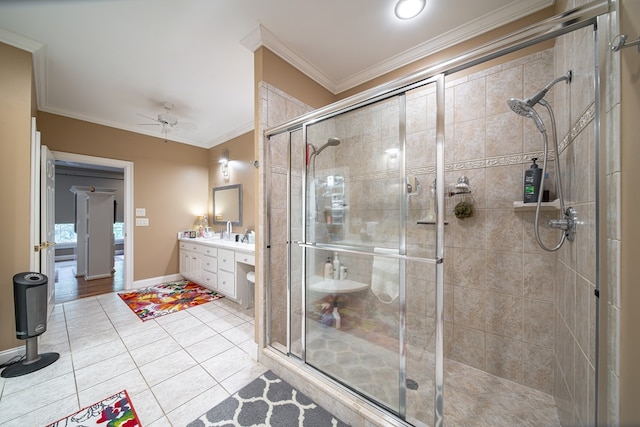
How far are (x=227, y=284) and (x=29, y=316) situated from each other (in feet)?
5.53

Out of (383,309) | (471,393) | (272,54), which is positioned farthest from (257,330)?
(272,54)

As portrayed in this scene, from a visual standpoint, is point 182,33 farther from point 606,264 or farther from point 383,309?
point 606,264

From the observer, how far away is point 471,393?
1507 mm

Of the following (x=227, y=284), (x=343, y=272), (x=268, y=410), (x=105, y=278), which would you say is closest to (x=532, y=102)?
(x=343, y=272)

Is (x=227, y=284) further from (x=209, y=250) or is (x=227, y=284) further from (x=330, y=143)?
(x=330, y=143)

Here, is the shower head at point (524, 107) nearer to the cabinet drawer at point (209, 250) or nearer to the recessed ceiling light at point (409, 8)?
the recessed ceiling light at point (409, 8)

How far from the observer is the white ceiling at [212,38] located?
5.32 ft

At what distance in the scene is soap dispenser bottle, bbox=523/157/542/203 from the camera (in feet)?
4.59

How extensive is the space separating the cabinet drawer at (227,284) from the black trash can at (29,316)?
1.57 metres

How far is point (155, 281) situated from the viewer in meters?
3.93

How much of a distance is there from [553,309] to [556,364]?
326 mm

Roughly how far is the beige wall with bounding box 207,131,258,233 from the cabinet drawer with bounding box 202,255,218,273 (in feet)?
2.28

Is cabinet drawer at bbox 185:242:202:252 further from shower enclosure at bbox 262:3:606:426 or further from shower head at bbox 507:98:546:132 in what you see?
shower head at bbox 507:98:546:132

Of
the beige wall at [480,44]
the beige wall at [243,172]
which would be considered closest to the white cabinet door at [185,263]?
the beige wall at [243,172]
